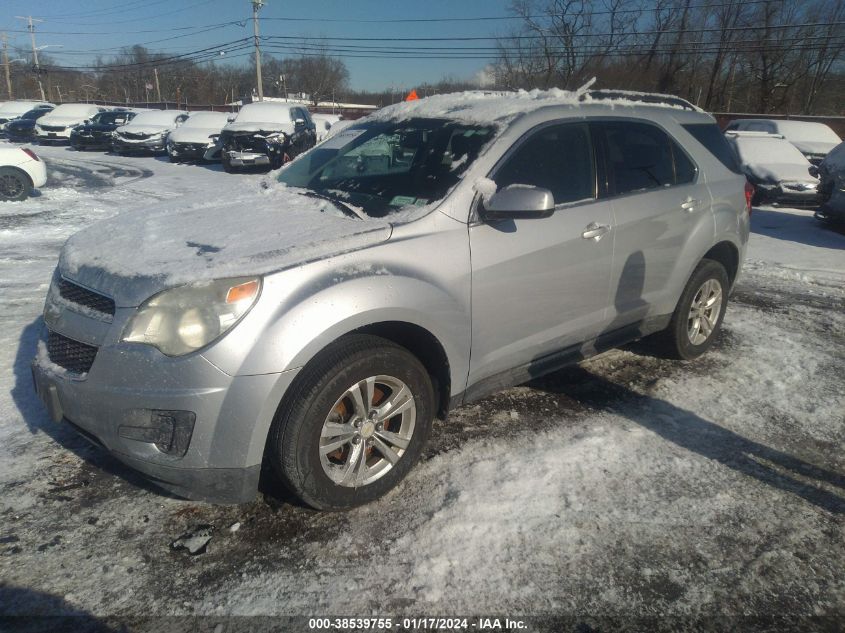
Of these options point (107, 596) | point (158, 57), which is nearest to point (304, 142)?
point (107, 596)

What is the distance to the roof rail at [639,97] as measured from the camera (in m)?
4.06

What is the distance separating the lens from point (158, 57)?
7044 centimetres

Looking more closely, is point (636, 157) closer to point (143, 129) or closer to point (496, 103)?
point (496, 103)

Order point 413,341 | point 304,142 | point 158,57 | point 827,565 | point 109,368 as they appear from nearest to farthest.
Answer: point 109,368 < point 827,565 < point 413,341 < point 304,142 < point 158,57

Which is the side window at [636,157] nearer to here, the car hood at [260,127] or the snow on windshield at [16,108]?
the car hood at [260,127]

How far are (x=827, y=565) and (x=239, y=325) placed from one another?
2.67 meters

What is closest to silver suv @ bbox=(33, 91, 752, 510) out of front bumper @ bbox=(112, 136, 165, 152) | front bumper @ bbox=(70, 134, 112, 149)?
front bumper @ bbox=(112, 136, 165, 152)

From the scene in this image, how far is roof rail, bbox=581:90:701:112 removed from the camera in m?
4.06

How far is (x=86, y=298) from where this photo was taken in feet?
8.67

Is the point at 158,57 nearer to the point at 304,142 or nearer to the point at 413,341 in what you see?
the point at 304,142

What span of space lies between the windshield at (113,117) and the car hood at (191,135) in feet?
25.0

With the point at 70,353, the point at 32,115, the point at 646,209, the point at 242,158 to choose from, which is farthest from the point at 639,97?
the point at 32,115

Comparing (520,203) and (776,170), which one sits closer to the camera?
(520,203)

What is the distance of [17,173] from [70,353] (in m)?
10.7
